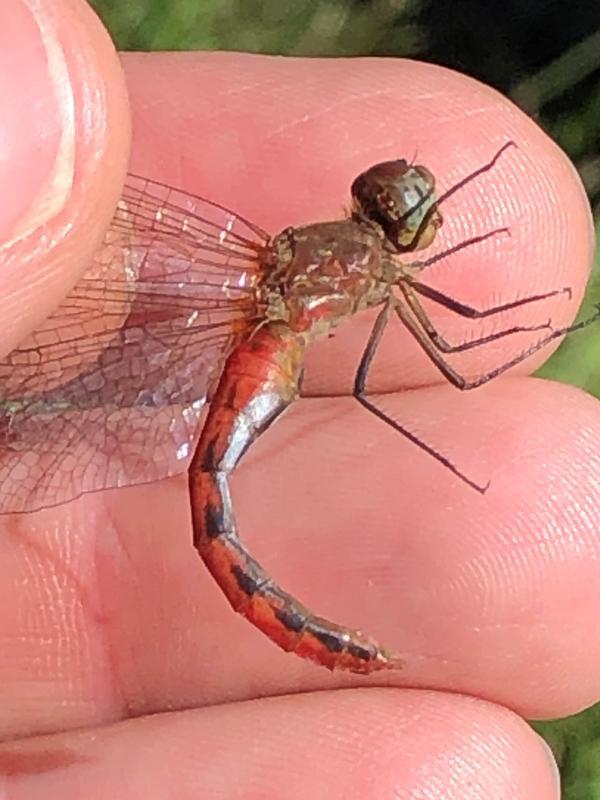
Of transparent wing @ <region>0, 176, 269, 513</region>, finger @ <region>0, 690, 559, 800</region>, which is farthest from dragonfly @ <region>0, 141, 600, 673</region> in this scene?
finger @ <region>0, 690, 559, 800</region>

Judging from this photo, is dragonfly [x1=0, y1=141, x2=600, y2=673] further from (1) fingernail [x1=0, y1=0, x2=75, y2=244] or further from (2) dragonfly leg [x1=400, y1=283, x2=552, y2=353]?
(1) fingernail [x1=0, y1=0, x2=75, y2=244]

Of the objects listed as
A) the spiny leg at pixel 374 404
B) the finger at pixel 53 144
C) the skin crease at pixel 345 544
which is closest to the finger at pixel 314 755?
the skin crease at pixel 345 544

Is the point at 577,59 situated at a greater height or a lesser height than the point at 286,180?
greater

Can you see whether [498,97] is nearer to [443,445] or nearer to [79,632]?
[443,445]

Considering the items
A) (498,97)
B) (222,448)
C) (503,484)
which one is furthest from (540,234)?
(222,448)

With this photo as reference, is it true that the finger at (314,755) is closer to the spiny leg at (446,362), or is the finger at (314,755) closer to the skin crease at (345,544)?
the skin crease at (345,544)

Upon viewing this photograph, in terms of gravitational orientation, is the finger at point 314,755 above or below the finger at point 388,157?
below

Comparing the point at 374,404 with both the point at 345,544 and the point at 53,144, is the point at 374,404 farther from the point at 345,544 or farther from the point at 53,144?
the point at 53,144
